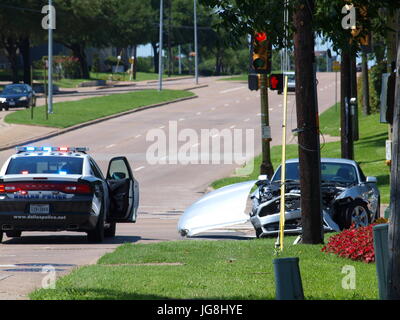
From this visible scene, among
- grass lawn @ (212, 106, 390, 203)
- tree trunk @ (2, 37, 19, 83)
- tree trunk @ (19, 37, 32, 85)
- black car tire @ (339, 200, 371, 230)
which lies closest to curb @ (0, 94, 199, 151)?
grass lawn @ (212, 106, 390, 203)

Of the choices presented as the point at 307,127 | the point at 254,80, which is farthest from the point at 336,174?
the point at 254,80

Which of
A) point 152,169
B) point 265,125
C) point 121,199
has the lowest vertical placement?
point 152,169

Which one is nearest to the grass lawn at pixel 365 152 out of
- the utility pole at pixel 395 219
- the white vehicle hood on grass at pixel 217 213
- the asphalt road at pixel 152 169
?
the asphalt road at pixel 152 169

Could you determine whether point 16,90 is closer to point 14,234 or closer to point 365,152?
point 365,152

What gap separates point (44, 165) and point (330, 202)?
5.18 meters

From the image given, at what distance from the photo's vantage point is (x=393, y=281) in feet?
30.0

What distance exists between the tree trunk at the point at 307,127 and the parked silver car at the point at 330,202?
2.03 m

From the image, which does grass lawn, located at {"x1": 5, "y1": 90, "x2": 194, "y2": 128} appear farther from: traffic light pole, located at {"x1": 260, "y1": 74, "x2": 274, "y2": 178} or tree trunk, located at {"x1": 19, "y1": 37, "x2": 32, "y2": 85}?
traffic light pole, located at {"x1": 260, "y1": 74, "x2": 274, "y2": 178}

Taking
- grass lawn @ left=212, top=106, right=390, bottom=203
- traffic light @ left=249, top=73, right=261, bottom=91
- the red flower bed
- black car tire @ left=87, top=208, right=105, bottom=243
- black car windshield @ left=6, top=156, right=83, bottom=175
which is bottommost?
grass lawn @ left=212, top=106, right=390, bottom=203

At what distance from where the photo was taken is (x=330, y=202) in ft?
63.4

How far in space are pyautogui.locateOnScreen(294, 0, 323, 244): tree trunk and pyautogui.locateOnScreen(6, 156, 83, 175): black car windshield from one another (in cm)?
410

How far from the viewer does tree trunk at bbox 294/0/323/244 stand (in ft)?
52.1
